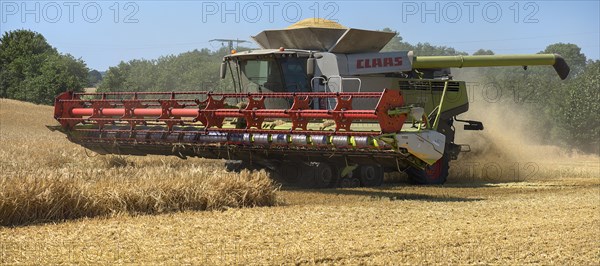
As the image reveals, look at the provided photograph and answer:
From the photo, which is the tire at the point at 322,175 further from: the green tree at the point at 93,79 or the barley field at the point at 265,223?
the green tree at the point at 93,79

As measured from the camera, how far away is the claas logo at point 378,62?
10734 millimetres

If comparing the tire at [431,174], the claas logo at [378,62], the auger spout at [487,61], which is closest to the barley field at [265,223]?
the tire at [431,174]

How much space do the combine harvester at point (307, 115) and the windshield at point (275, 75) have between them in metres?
0.01

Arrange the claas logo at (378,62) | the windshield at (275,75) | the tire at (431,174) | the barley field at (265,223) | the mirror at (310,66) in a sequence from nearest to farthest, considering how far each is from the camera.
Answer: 1. the barley field at (265,223)
2. the mirror at (310,66)
3. the windshield at (275,75)
4. the claas logo at (378,62)
5. the tire at (431,174)

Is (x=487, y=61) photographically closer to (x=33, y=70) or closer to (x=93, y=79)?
(x=33, y=70)

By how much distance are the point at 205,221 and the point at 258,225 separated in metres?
0.50

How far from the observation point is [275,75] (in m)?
10.6

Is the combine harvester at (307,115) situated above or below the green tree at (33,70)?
below

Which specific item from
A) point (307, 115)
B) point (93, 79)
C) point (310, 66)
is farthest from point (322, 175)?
point (93, 79)

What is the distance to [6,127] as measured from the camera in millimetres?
24922

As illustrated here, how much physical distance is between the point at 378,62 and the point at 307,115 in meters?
2.56

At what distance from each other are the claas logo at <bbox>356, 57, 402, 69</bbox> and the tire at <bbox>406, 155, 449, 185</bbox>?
161 cm

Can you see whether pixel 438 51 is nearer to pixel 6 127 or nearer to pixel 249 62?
pixel 6 127

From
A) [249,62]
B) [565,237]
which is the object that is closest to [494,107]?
[249,62]
